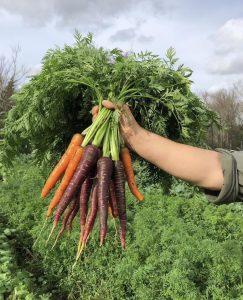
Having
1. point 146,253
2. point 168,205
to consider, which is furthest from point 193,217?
point 146,253

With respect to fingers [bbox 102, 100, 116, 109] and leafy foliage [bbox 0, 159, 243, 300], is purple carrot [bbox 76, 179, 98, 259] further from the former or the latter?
leafy foliage [bbox 0, 159, 243, 300]

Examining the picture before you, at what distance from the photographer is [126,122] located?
2248mm

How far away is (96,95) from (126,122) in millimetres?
259

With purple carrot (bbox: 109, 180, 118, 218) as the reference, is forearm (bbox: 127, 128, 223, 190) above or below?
above

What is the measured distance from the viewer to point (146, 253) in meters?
4.42

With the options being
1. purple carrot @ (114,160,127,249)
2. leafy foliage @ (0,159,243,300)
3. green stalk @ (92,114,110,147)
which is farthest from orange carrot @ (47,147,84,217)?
leafy foliage @ (0,159,243,300)

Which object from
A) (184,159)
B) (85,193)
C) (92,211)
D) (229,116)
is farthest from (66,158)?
(229,116)

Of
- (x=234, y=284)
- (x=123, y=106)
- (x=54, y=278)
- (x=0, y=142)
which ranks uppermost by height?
(x=123, y=106)

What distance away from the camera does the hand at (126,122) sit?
7.34 feet

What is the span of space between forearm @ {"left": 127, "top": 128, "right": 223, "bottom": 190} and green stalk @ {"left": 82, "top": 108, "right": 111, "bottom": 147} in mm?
295

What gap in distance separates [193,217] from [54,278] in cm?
195

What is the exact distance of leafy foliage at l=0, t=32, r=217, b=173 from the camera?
234cm

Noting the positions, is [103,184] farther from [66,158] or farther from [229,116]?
[229,116]

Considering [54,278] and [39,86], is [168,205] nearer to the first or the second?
[54,278]
